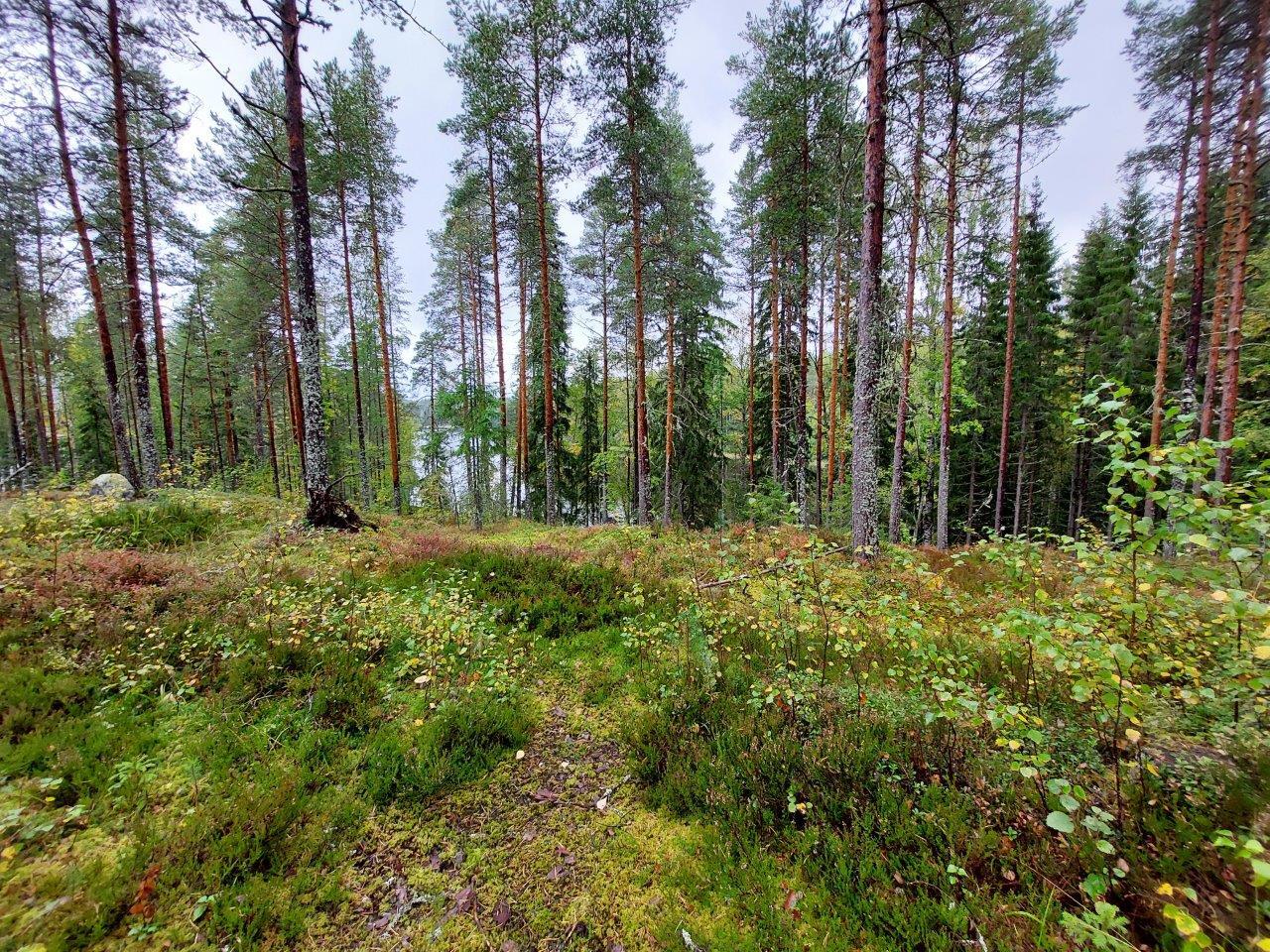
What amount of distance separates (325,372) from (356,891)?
25.1 metres

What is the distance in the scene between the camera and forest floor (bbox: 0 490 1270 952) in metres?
2.47

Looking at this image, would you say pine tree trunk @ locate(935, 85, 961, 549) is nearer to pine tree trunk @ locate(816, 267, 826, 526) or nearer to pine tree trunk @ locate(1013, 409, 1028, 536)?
pine tree trunk @ locate(816, 267, 826, 526)

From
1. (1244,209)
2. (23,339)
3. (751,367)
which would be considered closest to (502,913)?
(1244,209)

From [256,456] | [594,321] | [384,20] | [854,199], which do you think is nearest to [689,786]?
[384,20]

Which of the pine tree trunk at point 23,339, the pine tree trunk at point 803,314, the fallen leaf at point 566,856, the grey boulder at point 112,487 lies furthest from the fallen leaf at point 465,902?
the pine tree trunk at point 23,339

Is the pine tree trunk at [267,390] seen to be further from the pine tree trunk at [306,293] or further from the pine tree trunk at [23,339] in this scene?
the pine tree trunk at [306,293]

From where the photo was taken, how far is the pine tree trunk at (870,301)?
21.4 ft

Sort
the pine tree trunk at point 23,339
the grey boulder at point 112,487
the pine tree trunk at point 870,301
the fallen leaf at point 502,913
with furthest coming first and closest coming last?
the pine tree trunk at point 23,339
the grey boulder at point 112,487
the pine tree trunk at point 870,301
the fallen leaf at point 502,913

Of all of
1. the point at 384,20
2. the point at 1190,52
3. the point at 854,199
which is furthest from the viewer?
the point at 1190,52

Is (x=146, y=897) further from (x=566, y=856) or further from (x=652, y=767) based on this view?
(x=652, y=767)

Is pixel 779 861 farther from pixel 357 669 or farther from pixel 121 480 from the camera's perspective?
pixel 121 480

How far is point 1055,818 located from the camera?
1.85 m

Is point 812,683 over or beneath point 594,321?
beneath

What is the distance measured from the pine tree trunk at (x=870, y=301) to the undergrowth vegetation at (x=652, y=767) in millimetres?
2103
